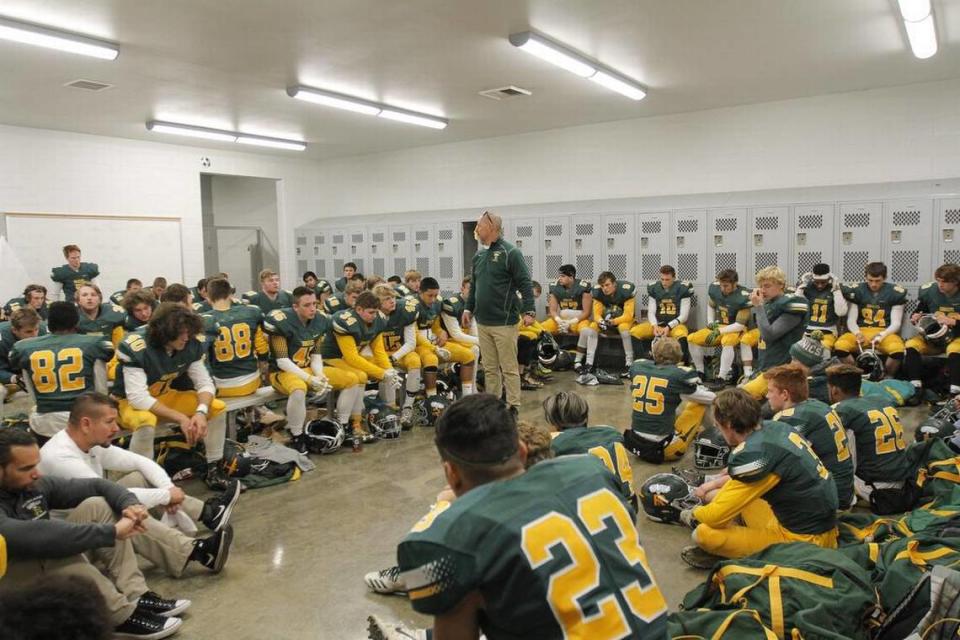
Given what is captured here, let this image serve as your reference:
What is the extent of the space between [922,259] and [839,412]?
467cm

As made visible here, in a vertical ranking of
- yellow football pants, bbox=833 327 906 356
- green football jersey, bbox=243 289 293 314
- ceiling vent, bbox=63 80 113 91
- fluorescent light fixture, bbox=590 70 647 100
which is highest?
ceiling vent, bbox=63 80 113 91

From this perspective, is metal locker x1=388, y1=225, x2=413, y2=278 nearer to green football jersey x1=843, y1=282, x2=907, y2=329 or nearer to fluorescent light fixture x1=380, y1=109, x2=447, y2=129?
fluorescent light fixture x1=380, y1=109, x2=447, y2=129

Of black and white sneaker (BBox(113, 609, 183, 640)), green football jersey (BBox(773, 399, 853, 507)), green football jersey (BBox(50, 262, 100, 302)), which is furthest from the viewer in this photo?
green football jersey (BBox(50, 262, 100, 302))

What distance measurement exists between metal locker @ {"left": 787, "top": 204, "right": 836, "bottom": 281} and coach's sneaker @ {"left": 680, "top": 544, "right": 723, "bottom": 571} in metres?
5.51

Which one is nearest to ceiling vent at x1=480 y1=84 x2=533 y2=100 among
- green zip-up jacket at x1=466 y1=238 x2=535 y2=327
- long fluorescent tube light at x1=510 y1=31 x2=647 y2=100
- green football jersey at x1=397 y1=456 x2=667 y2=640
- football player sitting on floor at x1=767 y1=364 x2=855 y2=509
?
long fluorescent tube light at x1=510 y1=31 x2=647 y2=100

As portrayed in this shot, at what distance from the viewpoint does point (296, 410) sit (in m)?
5.25

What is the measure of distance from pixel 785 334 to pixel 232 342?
4353mm

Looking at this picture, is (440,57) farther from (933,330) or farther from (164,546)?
(933,330)

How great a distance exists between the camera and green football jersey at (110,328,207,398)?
4152mm

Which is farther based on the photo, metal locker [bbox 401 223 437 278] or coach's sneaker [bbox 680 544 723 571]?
metal locker [bbox 401 223 437 278]

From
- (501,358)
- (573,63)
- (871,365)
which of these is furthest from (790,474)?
(573,63)

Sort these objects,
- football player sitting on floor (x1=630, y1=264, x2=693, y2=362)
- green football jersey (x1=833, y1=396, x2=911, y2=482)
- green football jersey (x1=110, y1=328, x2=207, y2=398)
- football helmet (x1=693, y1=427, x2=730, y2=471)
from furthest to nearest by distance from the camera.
Answer: football player sitting on floor (x1=630, y1=264, x2=693, y2=362), football helmet (x1=693, y1=427, x2=730, y2=471), green football jersey (x1=110, y1=328, x2=207, y2=398), green football jersey (x1=833, y1=396, x2=911, y2=482)

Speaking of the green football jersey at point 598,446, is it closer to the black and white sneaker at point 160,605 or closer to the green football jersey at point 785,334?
the black and white sneaker at point 160,605

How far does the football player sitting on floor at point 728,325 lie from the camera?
7.59 m
